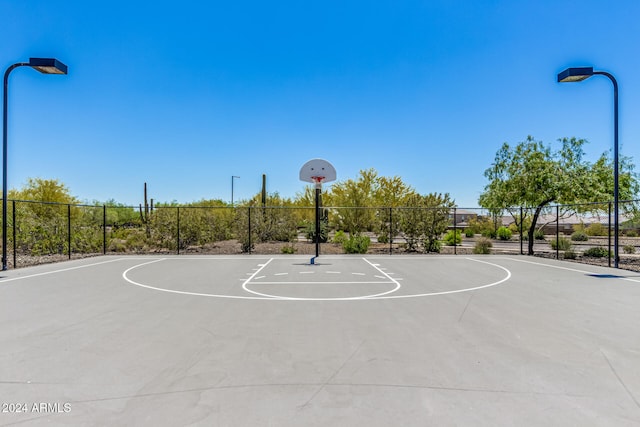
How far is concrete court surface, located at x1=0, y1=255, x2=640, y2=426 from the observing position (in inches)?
102

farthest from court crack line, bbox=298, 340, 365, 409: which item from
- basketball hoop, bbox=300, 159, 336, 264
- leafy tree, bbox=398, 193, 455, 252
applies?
leafy tree, bbox=398, 193, 455, 252

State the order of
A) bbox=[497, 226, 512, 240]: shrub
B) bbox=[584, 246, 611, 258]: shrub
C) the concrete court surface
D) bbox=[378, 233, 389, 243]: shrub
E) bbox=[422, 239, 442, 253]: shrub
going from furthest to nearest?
1. bbox=[497, 226, 512, 240]: shrub
2. bbox=[378, 233, 389, 243]: shrub
3. bbox=[422, 239, 442, 253]: shrub
4. bbox=[584, 246, 611, 258]: shrub
5. the concrete court surface

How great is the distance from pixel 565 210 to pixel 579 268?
494cm

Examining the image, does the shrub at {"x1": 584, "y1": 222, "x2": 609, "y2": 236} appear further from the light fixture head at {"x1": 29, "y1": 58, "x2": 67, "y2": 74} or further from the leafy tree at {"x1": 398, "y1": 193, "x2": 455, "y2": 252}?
the light fixture head at {"x1": 29, "y1": 58, "x2": 67, "y2": 74}

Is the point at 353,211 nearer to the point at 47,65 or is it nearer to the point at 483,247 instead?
the point at 483,247

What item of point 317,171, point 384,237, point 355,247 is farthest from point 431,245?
point 317,171

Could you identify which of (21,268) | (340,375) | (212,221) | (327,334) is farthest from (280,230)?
(340,375)

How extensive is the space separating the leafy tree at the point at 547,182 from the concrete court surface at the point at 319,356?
29.3 feet

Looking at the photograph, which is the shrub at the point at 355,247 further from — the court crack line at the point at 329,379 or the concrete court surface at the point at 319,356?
the court crack line at the point at 329,379

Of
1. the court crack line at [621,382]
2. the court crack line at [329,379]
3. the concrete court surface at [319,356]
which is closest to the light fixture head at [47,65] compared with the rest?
the concrete court surface at [319,356]

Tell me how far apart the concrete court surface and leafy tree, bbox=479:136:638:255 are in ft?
29.3

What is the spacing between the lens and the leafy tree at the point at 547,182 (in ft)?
49.2

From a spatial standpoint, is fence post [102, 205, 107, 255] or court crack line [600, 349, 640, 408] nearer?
court crack line [600, 349, 640, 408]

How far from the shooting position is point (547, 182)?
604 inches
